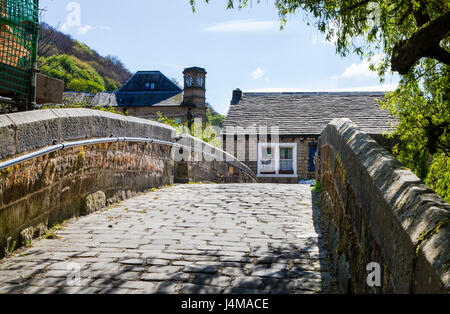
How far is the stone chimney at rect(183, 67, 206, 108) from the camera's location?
43.4 metres

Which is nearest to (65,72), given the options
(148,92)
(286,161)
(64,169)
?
(64,169)

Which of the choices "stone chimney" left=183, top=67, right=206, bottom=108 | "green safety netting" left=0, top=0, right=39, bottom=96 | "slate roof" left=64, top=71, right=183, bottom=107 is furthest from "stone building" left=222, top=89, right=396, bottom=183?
"slate roof" left=64, top=71, right=183, bottom=107

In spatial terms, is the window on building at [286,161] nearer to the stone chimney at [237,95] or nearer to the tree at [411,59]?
the stone chimney at [237,95]

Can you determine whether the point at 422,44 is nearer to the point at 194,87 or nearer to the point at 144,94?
the point at 194,87

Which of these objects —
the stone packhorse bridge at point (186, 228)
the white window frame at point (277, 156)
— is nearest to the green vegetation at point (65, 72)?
the stone packhorse bridge at point (186, 228)

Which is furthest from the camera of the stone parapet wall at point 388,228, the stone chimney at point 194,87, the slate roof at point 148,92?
the slate roof at point 148,92

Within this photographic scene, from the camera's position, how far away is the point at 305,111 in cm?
2217

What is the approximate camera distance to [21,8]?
4.36m

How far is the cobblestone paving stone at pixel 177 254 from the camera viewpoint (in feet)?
9.93

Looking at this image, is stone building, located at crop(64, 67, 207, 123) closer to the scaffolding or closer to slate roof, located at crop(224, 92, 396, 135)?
slate roof, located at crop(224, 92, 396, 135)

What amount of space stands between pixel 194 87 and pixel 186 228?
39.9 m

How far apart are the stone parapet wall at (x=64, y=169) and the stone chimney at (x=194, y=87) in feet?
118

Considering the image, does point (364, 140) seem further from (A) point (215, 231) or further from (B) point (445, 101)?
(B) point (445, 101)
